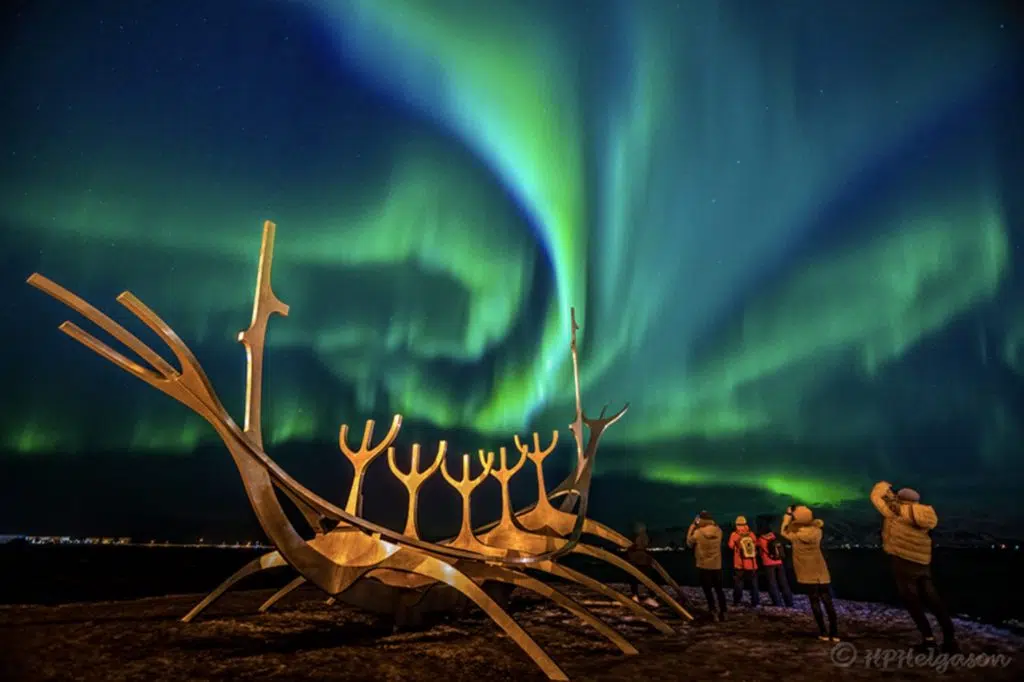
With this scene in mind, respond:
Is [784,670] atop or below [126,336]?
below

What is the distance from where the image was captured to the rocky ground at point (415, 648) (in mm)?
7121

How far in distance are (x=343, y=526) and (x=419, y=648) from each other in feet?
7.25

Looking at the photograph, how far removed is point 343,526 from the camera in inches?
353

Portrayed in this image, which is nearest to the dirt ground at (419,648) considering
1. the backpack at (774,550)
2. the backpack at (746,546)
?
the backpack at (746,546)

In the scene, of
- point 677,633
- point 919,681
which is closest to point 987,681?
point 919,681

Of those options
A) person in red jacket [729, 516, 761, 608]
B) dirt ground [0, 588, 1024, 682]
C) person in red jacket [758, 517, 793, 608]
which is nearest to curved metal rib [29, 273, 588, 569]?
dirt ground [0, 588, 1024, 682]

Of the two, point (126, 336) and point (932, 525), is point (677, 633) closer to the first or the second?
point (932, 525)

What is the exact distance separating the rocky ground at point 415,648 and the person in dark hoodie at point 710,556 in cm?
50

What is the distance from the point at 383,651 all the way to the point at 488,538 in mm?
3557

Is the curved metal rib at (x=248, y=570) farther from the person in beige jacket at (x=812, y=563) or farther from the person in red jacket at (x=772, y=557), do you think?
the person in red jacket at (x=772, y=557)

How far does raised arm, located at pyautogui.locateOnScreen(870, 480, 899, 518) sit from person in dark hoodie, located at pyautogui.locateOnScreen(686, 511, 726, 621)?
3.84 meters

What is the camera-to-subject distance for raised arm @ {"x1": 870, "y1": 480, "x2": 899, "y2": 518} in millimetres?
8047

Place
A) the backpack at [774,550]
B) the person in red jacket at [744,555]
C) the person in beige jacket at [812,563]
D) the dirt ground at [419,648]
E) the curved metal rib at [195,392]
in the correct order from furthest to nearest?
1. the backpack at [774,550]
2. the person in red jacket at [744,555]
3. the person in beige jacket at [812,563]
4. the dirt ground at [419,648]
5. the curved metal rib at [195,392]

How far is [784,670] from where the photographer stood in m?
7.38
